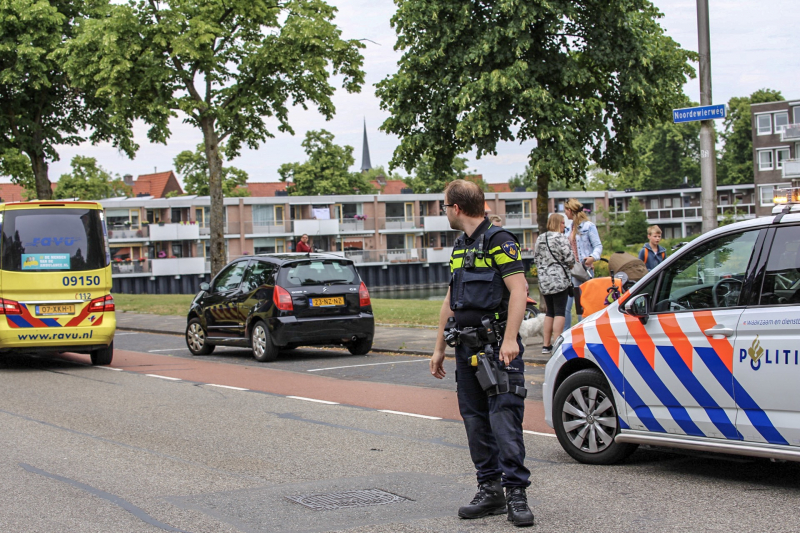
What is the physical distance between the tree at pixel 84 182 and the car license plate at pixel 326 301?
2644 inches

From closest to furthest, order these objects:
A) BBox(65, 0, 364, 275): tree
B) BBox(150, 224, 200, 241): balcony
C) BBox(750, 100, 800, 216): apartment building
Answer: BBox(65, 0, 364, 275): tree < BBox(750, 100, 800, 216): apartment building < BBox(150, 224, 200, 241): balcony

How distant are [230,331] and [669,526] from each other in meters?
11.0

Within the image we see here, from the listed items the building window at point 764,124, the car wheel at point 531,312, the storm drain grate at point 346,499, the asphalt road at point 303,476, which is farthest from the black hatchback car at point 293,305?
the building window at point 764,124

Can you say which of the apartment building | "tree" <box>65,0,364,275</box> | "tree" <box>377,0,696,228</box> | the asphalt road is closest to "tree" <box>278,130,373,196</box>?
the apartment building

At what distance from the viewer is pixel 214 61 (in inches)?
998

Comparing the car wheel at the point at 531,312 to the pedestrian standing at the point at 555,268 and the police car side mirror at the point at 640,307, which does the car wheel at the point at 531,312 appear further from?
the police car side mirror at the point at 640,307

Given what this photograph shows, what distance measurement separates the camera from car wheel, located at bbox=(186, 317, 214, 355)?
619 inches

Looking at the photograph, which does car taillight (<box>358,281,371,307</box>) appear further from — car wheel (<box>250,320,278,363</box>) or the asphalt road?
the asphalt road

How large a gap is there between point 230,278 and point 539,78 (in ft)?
29.1

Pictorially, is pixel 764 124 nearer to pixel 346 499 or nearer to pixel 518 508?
pixel 346 499

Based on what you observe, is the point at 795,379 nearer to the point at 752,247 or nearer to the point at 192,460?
the point at 752,247

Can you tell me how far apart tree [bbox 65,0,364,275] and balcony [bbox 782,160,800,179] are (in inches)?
1967

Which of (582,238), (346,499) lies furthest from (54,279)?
(346,499)

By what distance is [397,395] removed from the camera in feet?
33.7
